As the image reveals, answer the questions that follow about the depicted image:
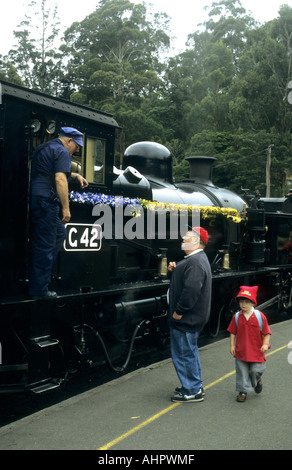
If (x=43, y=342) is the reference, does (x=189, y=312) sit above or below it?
above

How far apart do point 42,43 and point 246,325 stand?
47770 millimetres

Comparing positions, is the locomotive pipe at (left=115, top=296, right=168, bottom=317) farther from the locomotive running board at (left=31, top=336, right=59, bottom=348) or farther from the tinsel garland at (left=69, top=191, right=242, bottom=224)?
the locomotive running board at (left=31, top=336, right=59, bottom=348)

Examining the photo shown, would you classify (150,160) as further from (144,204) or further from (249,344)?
(249,344)

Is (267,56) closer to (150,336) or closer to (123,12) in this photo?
(123,12)

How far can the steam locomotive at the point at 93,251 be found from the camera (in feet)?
16.5

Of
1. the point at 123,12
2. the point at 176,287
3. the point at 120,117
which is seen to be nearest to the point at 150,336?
the point at 176,287

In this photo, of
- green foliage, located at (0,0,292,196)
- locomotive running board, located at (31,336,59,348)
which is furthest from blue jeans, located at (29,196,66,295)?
green foliage, located at (0,0,292,196)

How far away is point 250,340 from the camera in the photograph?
5484 mm

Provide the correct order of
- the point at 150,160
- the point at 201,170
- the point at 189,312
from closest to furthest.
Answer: the point at 189,312 < the point at 150,160 < the point at 201,170

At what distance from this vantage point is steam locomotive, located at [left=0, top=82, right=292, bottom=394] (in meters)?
5.04

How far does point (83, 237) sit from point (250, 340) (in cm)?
199

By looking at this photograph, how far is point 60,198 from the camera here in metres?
5.13

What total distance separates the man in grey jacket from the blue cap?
1.41 metres

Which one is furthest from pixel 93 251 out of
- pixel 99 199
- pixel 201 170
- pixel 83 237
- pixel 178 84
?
pixel 178 84
